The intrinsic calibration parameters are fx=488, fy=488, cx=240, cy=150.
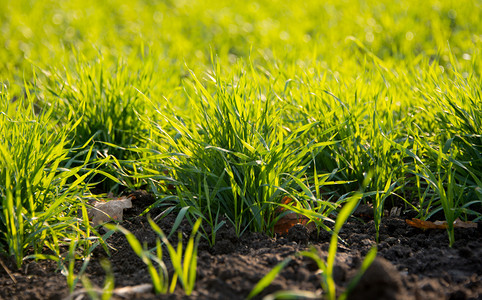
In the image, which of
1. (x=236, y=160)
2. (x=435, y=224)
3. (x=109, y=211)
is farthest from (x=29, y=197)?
(x=435, y=224)

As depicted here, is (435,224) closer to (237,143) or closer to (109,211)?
(237,143)

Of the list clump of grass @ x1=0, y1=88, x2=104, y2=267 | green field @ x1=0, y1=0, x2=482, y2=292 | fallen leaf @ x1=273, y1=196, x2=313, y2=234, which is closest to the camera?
clump of grass @ x1=0, y1=88, x2=104, y2=267

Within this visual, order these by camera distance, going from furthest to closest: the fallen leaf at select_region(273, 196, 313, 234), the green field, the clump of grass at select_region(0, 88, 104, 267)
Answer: the fallen leaf at select_region(273, 196, 313, 234) < the green field < the clump of grass at select_region(0, 88, 104, 267)

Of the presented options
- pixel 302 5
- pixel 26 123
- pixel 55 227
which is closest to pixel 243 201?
pixel 55 227

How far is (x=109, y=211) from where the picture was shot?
2.34m

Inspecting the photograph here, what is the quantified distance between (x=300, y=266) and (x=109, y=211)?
1.07 meters

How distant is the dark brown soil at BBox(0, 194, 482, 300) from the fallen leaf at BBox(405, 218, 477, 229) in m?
0.02

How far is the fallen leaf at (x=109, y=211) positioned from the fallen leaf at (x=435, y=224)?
4.34 feet

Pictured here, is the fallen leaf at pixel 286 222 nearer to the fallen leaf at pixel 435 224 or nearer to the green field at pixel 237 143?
the green field at pixel 237 143

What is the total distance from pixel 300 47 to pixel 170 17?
2.13 m

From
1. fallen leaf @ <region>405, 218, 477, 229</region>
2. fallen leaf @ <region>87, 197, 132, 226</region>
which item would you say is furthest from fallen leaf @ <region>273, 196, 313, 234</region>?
fallen leaf @ <region>87, 197, 132, 226</region>

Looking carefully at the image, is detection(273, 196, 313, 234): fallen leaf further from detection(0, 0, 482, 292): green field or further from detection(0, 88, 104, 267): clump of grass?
detection(0, 88, 104, 267): clump of grass

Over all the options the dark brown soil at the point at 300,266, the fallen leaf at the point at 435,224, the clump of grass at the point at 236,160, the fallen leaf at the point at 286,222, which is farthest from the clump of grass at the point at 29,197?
the fallen leaf at the point at 435,224

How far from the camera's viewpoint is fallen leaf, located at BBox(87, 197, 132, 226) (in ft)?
7.66
